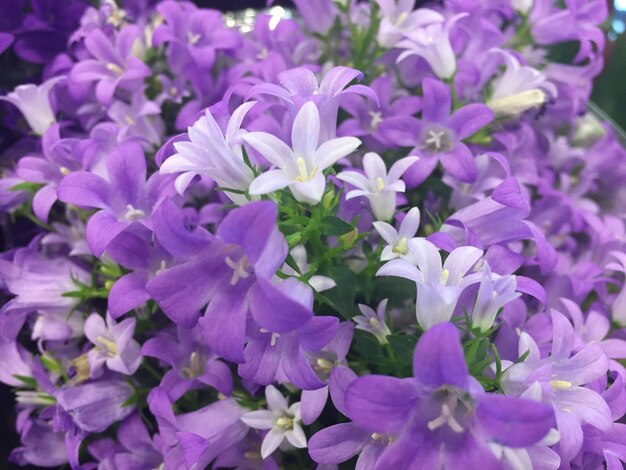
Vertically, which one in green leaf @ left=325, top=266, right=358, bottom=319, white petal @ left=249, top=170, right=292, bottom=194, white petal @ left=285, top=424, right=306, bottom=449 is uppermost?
white petal @ left=249, top=170, right=292, bottom=194

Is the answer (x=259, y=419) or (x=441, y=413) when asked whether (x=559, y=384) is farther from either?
(x=259, y=419)

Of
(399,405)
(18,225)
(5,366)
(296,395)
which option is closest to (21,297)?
(5,366)

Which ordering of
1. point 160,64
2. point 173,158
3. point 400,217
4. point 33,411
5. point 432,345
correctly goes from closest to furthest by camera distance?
1. point 432,345
2. point 173,158
3. point 400,217
4. point 33,411
5. point 160,64

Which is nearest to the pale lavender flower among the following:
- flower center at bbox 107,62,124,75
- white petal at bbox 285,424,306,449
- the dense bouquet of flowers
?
the dense bouquet of flowers

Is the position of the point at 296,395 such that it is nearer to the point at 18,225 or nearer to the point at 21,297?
the point at 21,297

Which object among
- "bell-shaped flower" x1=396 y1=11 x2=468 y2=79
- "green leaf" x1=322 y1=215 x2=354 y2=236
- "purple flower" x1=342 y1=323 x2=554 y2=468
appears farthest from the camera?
"bell-shaped flower" x1=396 y1=11 x2=468 y2=79

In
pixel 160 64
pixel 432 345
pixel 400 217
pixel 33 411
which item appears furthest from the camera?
pixel 160 64

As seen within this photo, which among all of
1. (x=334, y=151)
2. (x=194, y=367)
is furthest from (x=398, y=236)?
(x=194, y=367)

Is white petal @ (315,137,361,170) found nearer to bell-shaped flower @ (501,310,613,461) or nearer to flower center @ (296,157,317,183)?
flower center @ (296,157,317,183)
